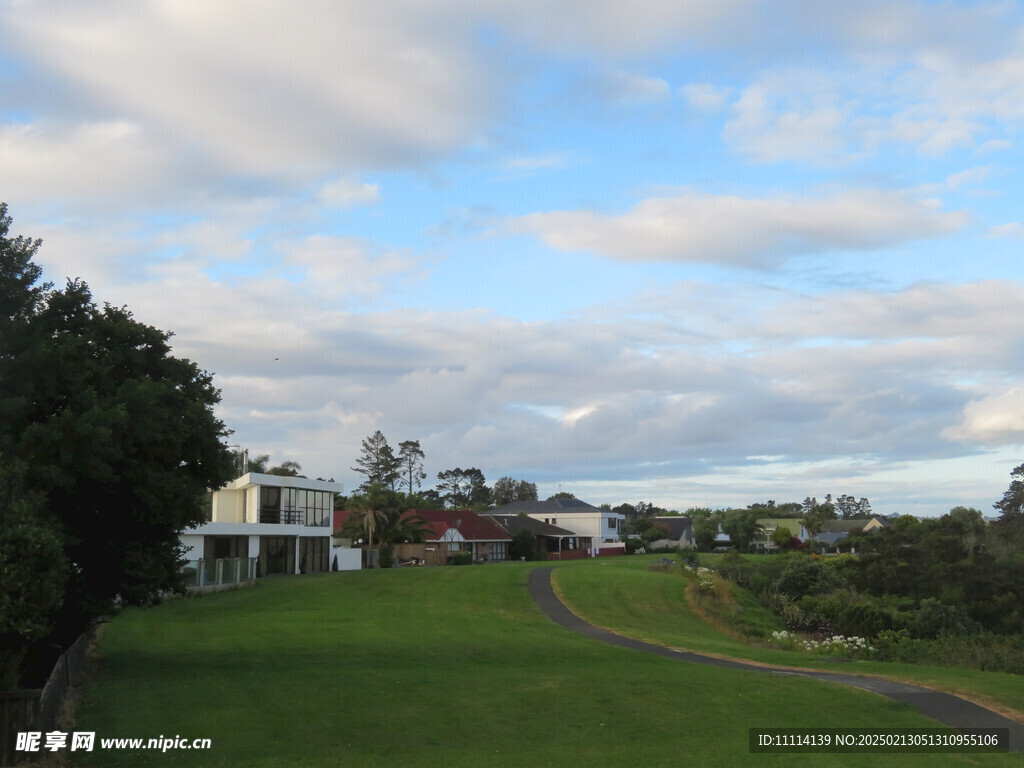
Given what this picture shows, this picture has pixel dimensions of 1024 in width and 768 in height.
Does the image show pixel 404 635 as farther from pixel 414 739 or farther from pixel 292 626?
pixel 414 739

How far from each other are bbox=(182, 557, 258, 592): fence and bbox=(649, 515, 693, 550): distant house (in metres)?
61.3

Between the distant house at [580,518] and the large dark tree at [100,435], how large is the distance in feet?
242

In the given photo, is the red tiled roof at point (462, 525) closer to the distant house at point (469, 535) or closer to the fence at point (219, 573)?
the distant house at point (469, 535)

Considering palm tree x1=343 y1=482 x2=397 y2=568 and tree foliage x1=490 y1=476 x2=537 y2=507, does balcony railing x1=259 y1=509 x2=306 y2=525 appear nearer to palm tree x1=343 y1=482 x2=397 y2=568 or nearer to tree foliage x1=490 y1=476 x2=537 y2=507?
palm tree x1=343 y1=482 x2=397 y2=568

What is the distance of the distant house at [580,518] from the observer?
96188 mm

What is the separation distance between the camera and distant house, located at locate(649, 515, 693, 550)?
101194 millimetres

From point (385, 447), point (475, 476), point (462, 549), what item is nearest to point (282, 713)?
point (462, 549)

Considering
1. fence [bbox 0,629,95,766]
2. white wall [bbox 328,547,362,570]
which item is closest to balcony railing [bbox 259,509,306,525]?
white wall [bbox 328,547,362,570]

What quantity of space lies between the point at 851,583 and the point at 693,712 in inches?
1575

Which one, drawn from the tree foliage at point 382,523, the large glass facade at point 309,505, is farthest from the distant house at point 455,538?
the large glass facade at point 309,505

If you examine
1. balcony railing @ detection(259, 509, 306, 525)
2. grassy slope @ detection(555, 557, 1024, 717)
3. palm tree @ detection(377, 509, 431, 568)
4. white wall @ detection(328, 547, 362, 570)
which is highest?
balcony railing @ detection(259, 509, 306, 525)

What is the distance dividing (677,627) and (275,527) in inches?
1023

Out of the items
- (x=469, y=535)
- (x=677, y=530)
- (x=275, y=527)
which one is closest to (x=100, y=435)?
(x=275, y=527)

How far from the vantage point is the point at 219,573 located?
139ft
